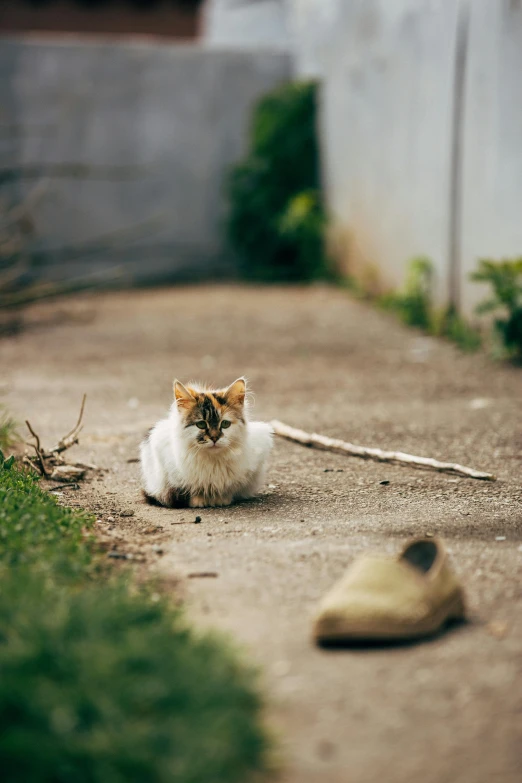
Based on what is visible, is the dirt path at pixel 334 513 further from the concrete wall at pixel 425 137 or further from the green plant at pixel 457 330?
the concrete wall at pixel 425 137

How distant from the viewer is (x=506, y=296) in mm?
7711

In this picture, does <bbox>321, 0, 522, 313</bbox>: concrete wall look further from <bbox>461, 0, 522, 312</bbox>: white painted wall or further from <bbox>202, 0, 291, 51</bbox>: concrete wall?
<bbox>202, 0, 291, 51</bbox>: concrete wall

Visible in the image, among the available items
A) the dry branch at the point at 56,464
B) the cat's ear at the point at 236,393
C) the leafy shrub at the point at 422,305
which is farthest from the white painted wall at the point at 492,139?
the dry branch at the point at 56,464

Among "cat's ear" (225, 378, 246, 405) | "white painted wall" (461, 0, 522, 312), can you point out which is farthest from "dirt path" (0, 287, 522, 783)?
"white painted wall" (461, 0, 522, 312)

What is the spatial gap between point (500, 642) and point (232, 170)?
38.1 feet

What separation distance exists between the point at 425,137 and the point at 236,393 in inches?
251

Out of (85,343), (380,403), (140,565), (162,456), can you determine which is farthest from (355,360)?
(140,565)

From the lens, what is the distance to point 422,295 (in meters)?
9.98

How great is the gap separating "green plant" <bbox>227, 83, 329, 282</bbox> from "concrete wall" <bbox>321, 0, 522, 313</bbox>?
0.39 metres

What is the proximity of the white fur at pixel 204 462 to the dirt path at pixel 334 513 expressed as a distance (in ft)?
0.37

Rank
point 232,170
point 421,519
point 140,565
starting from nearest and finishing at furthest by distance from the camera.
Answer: point 140,565 < point 421,519 < point 232,170

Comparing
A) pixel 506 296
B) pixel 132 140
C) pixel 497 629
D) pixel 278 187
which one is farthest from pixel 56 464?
pixel 132 140

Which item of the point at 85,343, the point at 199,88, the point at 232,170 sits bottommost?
the point at 85,343

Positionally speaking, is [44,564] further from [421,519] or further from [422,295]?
[422,295]
